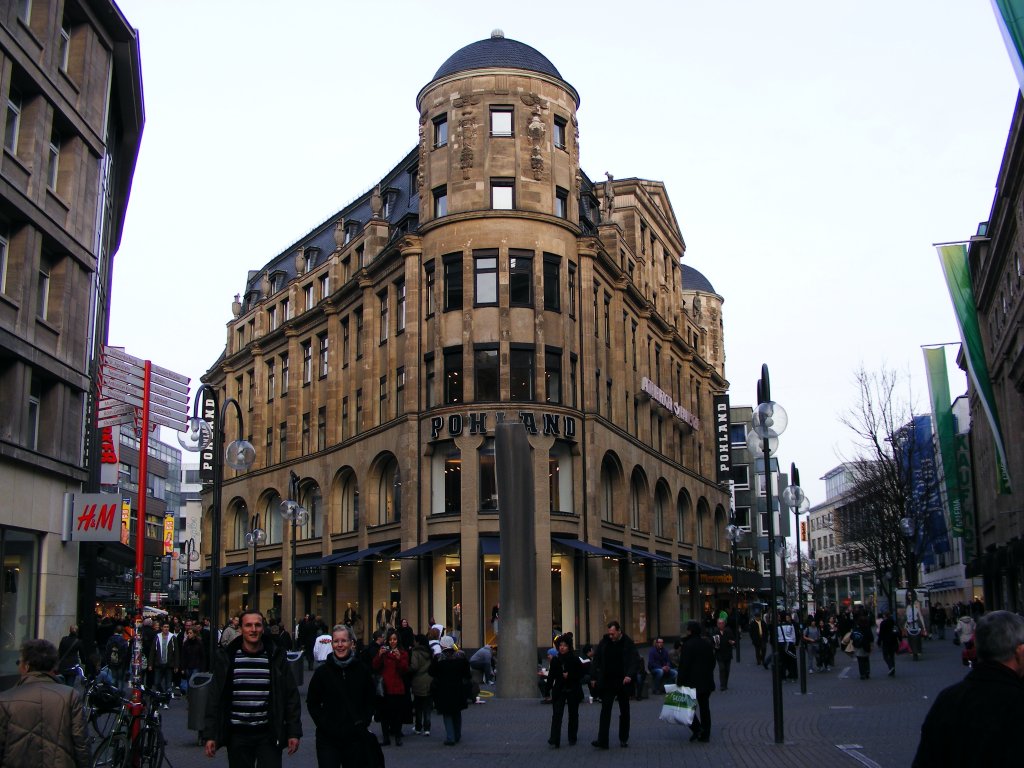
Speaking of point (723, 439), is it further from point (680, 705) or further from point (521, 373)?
point (680, 705)

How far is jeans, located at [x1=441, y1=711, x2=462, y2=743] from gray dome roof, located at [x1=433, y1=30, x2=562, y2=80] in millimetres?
31711

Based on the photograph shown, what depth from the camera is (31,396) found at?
79.3 ft

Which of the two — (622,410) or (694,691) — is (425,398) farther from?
(694,691)

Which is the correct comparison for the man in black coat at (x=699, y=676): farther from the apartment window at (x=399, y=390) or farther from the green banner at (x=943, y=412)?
the green banner at (x=943, y=412)

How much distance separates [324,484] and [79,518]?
28751 millimetres

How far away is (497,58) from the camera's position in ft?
146

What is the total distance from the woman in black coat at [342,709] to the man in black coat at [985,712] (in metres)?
5.34

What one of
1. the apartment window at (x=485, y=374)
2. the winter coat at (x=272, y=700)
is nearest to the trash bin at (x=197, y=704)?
the winter coat at (x=272, y=700)

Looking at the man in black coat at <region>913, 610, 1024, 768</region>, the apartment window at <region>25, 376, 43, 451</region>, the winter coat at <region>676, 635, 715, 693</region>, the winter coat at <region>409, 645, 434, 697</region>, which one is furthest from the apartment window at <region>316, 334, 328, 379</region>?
the man in black coat at <region>913, 610, 1024, 768</region>

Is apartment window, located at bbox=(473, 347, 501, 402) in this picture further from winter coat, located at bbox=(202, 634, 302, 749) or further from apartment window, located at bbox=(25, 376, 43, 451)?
winter coat, located at bbox=(202, 634, 302, 749)

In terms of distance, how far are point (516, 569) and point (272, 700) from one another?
1812 cm

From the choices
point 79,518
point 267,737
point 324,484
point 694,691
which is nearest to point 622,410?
point 324,484

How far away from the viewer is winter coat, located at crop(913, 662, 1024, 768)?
477 centimetres

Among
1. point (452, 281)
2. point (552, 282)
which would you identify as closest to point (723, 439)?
point (552, 282)
